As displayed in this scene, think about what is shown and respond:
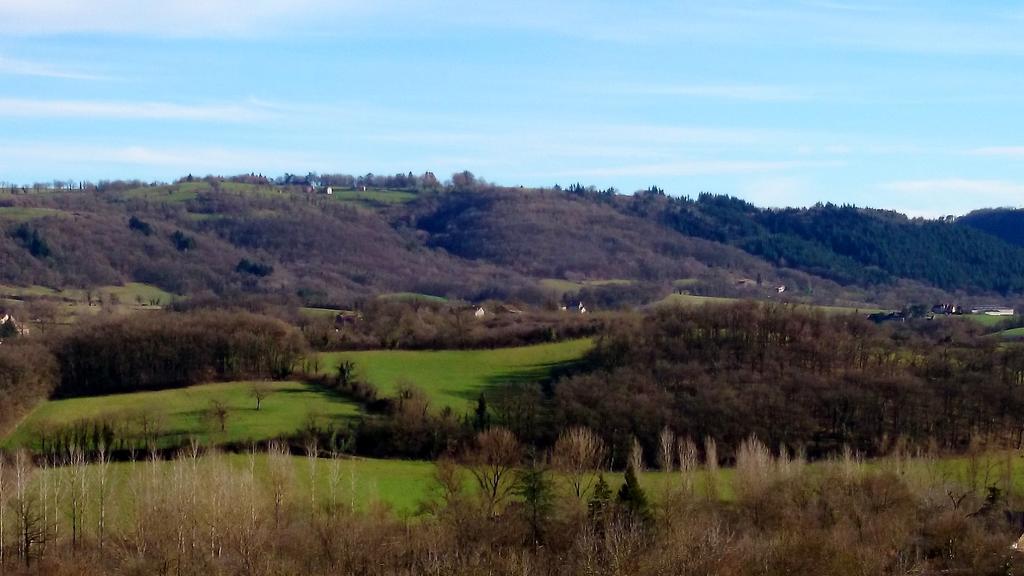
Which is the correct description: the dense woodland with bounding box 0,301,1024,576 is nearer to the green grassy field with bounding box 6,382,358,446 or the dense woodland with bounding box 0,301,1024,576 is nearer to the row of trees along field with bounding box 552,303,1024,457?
the row of trees along field with bounding box 552,303,1024,457

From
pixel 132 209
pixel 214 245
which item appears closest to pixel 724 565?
pixel 214 245

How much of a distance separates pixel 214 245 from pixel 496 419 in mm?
117437

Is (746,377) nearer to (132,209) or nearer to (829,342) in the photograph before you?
(829,342)

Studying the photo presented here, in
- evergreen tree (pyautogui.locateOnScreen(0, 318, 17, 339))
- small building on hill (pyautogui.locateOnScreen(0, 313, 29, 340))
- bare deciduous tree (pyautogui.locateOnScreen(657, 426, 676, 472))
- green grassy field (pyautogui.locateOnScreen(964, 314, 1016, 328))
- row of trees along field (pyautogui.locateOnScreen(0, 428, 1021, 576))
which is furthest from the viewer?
green grassy field (pyautogui.locateOnScreen(964, 314, 1016, 328))

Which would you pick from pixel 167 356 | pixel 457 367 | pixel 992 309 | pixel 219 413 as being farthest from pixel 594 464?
pixel 992 309

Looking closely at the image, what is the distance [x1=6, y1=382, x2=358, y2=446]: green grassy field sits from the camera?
57031 millimetres

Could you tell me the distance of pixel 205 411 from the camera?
198 ft

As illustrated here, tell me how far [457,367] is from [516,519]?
110 ft

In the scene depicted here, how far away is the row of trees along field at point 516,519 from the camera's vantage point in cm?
3519

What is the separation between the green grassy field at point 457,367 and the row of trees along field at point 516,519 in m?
15.0

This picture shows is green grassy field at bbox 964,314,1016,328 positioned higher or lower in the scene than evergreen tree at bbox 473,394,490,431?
higher

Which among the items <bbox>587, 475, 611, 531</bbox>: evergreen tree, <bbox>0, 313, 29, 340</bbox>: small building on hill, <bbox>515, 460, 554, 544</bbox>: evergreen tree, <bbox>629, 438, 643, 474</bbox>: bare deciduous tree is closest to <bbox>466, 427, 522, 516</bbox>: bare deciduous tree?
<bbox>515, 460, 554, 544</bbox>: evergreen tree

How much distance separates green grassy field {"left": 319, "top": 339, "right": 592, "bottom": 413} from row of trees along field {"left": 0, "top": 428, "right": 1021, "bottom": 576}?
15023 mm

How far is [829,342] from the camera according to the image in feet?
232
